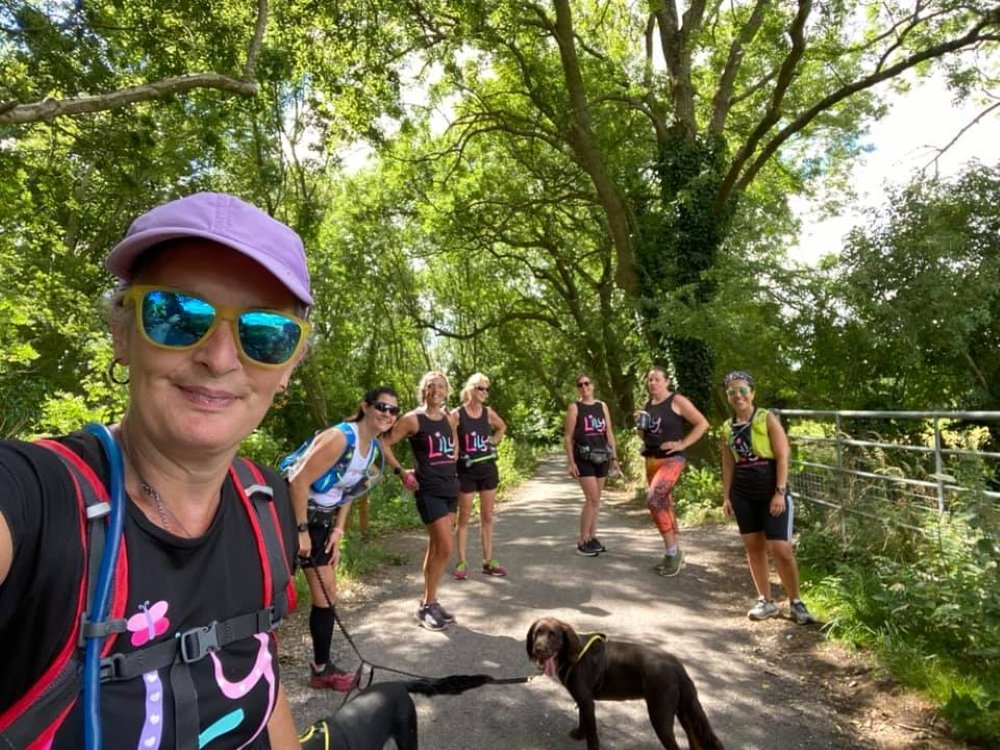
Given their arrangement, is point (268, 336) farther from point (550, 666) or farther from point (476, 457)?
point (476, 457)

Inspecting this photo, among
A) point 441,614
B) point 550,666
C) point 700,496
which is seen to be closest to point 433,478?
point 441,614

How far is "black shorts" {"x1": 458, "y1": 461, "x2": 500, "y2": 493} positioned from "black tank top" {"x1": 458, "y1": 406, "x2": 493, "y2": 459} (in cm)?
15

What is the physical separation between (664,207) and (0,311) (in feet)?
42.6

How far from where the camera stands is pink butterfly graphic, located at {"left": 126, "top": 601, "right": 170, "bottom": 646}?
105 centimetres

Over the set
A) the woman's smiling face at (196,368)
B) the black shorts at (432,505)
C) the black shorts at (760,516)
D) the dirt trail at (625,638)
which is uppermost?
the woman's smiling face at (196,368)

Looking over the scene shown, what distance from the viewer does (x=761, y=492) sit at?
5598 millimetres

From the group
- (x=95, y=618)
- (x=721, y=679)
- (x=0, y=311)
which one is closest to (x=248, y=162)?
(x=0, y=311)

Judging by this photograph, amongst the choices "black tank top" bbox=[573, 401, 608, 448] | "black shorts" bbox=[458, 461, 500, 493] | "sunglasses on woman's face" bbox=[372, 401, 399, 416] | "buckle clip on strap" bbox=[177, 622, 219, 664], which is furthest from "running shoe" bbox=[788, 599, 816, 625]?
"buckle clip on strap" bbox=[177, 622, 219, 664]

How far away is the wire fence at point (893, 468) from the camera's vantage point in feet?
16.5

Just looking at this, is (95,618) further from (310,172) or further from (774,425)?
(310,172)

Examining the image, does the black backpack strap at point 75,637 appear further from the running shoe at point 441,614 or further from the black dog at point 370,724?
the running shoe at point 441,614

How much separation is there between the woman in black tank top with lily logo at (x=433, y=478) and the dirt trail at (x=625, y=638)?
27 centimetres

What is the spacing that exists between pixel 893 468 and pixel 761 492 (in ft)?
5.41

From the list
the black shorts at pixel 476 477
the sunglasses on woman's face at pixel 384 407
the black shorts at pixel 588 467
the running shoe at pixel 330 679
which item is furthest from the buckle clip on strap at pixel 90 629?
the black shorts at pixel 588 467
